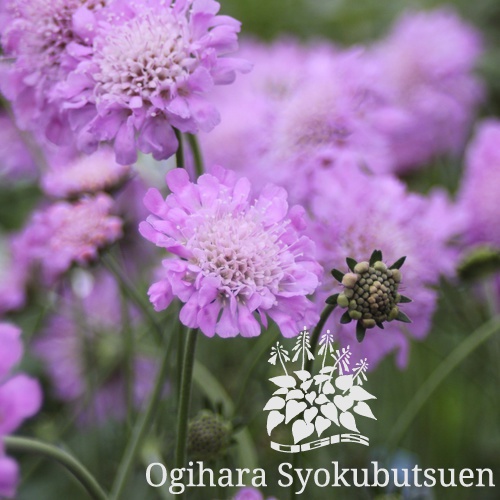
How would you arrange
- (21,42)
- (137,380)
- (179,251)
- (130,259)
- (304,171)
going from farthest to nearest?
1. (130,259)
2. (137,380)
3. (304,171)
4. (21,42)
5. (179,251)

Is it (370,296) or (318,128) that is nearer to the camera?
(370,296)

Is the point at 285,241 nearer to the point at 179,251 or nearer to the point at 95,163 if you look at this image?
the point at 179,251

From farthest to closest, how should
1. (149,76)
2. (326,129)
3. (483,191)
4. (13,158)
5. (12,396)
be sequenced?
(13,158) → (483,191) → (326,129) → (149,76) → (12,396)

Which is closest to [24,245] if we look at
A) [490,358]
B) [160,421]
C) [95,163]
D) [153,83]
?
[95,163]

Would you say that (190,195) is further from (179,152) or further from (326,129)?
(326,129)

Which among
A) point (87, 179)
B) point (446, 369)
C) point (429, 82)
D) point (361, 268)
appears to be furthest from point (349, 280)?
point (429, 82)
